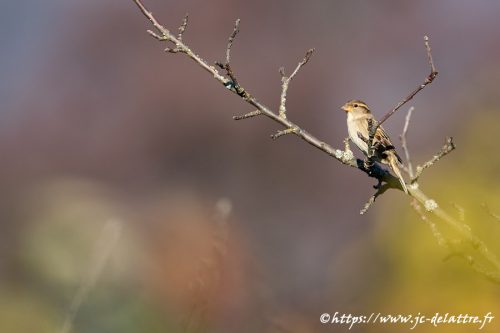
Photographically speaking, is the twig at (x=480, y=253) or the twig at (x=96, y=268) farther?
the twig at (x=96, y=268)

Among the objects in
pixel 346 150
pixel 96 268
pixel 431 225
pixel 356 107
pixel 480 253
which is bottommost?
pixel 96 268

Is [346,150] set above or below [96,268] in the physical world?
above

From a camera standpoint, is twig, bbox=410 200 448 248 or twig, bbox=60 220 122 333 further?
twig, bbox=60 220 122 333

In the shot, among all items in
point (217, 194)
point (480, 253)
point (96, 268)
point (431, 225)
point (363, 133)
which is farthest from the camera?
point (217, 194)

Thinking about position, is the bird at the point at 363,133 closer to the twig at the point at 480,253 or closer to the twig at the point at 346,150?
the twig at the point at 346,150

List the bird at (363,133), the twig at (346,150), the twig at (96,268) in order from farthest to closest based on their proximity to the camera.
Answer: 1. the bird at (363,133)
2. the twig at (96,268)
3. the twig at (346,150)

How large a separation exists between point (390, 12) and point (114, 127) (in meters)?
12.4

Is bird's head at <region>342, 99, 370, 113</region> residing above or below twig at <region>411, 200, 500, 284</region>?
above

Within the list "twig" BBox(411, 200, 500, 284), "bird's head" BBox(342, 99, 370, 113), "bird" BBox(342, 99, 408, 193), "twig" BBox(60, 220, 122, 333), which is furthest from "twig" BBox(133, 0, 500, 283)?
"bird's head" BBox(342, 99, 370, 113)

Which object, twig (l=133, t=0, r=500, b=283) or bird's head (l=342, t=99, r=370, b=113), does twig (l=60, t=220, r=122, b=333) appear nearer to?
twig (l=133, t=0, r=500, b=283)

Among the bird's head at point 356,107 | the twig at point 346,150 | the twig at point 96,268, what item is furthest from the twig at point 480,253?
the bird's head at point 356,107

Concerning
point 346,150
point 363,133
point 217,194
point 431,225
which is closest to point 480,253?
point 431,225

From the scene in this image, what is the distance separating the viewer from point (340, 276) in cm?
1402

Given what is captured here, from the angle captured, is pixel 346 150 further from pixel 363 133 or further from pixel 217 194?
pixel 217 194
